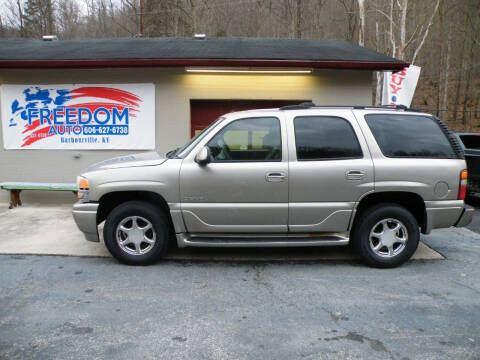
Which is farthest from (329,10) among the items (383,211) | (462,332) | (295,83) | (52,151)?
(462,332)

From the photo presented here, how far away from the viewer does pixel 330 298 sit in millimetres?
4172

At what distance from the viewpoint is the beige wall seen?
8.73m

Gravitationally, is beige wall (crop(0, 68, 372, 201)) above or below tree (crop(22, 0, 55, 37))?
below

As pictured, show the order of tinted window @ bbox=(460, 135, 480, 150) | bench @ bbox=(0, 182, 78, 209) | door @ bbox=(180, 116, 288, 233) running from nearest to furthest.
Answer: door @ bbox=(180, 116, 288, 233), bench @ bbox=(0, 182, 78, 209), tinted window @ bbox=(460, 135, 480, 150)

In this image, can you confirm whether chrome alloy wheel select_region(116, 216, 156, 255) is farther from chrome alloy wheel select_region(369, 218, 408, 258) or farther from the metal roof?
the metal roof

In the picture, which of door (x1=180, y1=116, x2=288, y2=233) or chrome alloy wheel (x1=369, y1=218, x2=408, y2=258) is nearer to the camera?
door (x1=180, y1=116, x2=288, y2=233)

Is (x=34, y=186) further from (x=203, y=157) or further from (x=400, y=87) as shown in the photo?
(x=400, y=87)

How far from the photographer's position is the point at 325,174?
4.89 meters

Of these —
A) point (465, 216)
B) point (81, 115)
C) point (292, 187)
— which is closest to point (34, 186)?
point (81, 115)

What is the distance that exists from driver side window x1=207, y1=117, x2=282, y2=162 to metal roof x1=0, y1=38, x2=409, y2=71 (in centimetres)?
349

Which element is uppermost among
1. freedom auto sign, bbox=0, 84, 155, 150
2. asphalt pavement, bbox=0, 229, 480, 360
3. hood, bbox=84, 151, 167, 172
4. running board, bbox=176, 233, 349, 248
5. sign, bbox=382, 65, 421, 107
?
sign, bbox=382, 65, 421, 107

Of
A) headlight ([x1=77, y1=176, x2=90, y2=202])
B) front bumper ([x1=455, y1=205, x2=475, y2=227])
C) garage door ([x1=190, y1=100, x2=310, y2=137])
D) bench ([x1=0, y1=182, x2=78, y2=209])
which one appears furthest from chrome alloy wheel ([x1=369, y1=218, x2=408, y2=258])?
bench ([x1=0, y1=182, x2=78, y2=209])

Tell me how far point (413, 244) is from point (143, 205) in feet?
11.2

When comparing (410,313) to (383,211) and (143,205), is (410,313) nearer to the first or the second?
(383,211)
